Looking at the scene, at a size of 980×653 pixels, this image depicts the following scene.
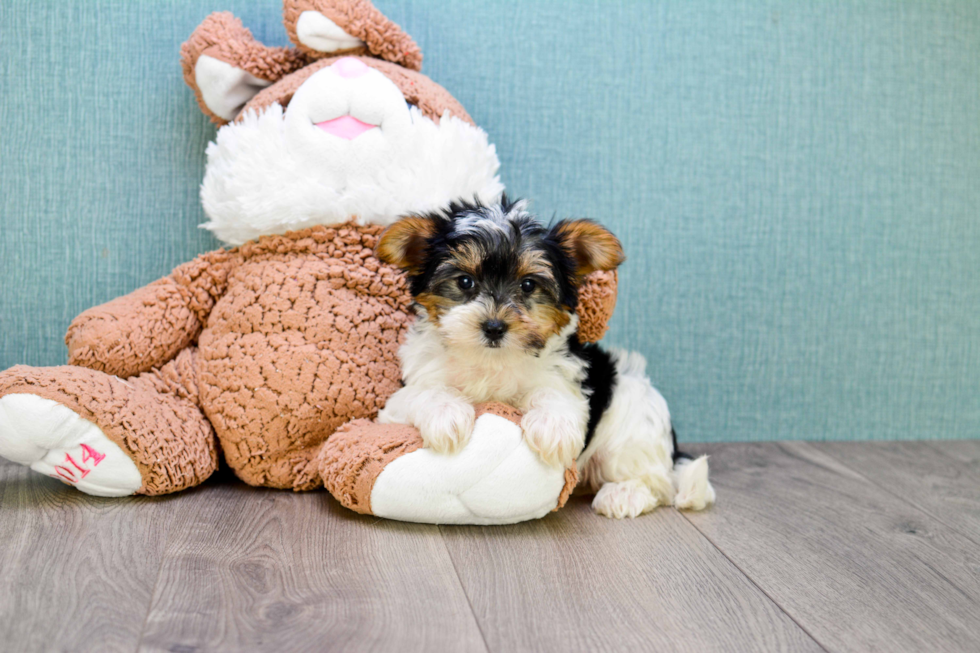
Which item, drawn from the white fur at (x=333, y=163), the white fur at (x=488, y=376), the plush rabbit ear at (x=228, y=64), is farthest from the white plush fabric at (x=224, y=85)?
the white fur at (x=488, y=376)

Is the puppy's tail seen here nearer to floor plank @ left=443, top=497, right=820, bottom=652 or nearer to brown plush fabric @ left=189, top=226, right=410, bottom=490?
floor plank @ left=443, top=497, right=820, bottom=652

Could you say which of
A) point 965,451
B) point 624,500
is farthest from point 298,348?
point 965,451

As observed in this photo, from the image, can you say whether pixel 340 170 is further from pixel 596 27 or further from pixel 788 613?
pixel 788 613

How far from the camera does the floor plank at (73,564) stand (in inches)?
52.4

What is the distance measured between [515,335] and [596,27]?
132 centimetres

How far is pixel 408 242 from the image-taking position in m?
1.92

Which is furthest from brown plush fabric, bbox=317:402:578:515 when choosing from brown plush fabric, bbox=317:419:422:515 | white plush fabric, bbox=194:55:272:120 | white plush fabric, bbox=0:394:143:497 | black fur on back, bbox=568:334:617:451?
white plush fabric, bbox=194:55:272:120

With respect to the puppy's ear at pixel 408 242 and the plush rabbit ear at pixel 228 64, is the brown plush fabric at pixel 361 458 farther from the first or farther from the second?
the plush rabbit ear at pixel 228 64

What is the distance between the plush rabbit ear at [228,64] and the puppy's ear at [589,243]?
1000 mm

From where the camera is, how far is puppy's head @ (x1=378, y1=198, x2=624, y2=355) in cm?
179

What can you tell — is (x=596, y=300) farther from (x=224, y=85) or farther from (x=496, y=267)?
(x=224, y=85)

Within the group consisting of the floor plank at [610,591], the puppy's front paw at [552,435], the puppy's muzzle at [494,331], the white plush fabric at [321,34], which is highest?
the white plush fabric at [321,34]

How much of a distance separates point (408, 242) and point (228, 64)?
2.61 ft

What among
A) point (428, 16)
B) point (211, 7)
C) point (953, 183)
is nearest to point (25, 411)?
point (211, 7)
